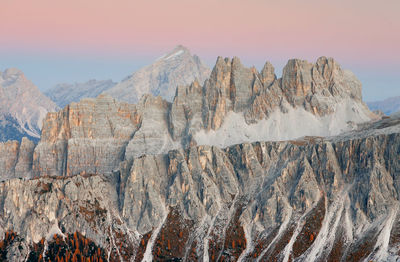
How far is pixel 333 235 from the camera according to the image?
199 meters

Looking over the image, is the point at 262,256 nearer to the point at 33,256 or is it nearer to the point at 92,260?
the point at 92,260

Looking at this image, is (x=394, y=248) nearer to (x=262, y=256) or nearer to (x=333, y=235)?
Result: (x=333, y=235)

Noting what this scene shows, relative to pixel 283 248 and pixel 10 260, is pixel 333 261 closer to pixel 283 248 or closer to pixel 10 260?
pixel 283 248

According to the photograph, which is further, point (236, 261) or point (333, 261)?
point (236, 261)

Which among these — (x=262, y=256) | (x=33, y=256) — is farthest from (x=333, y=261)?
(x=33, y=256)

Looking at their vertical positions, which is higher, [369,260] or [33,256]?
[33,256]

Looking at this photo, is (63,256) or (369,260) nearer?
(369,260)

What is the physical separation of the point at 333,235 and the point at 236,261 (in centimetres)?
4103

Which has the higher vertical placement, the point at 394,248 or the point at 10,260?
the point at 10,260

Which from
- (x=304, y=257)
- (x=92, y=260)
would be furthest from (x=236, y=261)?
Answer: (x=92, y=260)

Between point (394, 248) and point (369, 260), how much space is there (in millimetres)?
10533

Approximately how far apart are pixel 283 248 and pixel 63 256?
89.5 meters

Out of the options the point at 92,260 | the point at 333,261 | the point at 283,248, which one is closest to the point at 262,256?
the point at 283,248

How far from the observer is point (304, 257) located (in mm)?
192500
